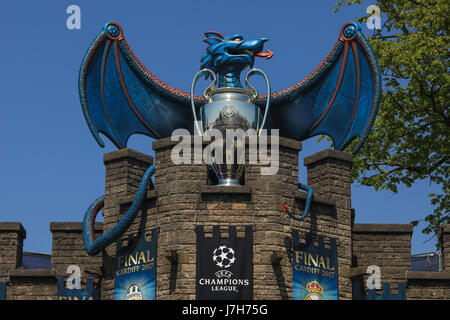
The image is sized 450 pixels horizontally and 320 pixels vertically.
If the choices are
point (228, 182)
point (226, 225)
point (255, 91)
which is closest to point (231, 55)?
point (255, 91)

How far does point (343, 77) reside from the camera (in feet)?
72.9

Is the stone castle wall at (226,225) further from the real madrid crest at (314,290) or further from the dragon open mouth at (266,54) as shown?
the dragon open mouth at (266,54)

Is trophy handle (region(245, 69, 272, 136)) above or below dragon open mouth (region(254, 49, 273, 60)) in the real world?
below

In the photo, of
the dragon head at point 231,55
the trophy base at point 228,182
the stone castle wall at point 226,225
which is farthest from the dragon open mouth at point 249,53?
the trophy base at point 228,182

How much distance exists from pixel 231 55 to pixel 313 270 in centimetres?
515

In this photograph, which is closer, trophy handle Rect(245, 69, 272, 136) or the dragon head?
trophy handle Rect(245, 69, 272, 136)

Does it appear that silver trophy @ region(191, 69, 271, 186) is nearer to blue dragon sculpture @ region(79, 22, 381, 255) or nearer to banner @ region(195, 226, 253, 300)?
blue dragon sculpture @ region(79, 22, 381, 255)

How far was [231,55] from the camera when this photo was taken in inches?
846

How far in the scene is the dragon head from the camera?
70.4 feet

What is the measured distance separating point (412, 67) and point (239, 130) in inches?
308

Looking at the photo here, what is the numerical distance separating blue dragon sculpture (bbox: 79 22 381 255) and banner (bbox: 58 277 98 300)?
10.8ft

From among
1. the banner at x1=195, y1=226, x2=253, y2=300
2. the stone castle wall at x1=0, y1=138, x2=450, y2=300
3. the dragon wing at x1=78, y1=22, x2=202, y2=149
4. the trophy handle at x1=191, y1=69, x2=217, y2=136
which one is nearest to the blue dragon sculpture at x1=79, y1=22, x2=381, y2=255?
the dragon wing at x1=78, y1=22, x2=202, y2=149

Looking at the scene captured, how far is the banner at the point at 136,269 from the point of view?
18688 millimetres

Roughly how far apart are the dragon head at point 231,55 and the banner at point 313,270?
4200 millimetres
